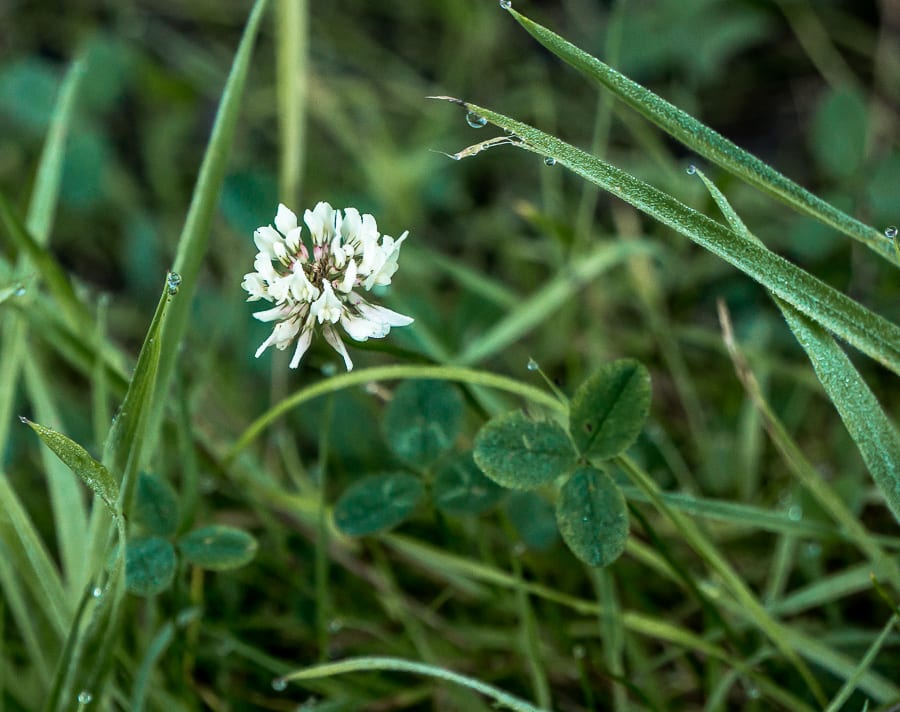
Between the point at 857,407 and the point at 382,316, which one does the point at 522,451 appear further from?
the point at 857,407

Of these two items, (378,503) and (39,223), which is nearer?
(378,503)

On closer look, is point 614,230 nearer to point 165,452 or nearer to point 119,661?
point 165,452

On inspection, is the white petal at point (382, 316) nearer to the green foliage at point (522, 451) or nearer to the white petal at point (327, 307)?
the white petal at point (327, 307)

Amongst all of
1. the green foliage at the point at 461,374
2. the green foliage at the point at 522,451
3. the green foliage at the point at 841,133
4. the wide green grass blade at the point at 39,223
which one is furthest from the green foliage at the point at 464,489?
the green foliage at the point at 841,133

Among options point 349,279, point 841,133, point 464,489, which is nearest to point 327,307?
point 349,279

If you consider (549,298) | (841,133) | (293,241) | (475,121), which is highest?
(841,133)
